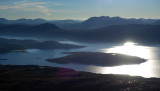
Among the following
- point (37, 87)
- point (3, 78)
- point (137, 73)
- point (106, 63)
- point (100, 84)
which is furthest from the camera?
point (106, 63)

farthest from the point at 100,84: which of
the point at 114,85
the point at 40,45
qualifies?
the point at 40,45

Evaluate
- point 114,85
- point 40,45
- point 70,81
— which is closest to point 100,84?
point 114,85

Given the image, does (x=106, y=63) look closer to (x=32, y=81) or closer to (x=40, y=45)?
(x=32, y=81)

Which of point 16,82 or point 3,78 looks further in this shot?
point 3,78

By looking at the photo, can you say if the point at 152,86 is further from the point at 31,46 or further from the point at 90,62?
the point at 31,46

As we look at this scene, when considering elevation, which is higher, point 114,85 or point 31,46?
point 31,46

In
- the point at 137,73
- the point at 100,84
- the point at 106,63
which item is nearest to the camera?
the point at 100,84

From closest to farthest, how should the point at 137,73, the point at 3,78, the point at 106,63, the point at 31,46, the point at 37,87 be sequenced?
the point at 37,87 < the point at 3,78 < the point at 137,73 < the point at 106,63 < the point at 31,46

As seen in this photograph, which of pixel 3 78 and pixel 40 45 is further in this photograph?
pixel 40 45

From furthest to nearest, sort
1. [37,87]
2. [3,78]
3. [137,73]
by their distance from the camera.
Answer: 1. [137,73]
2. [3,78]
3. [37,87]
